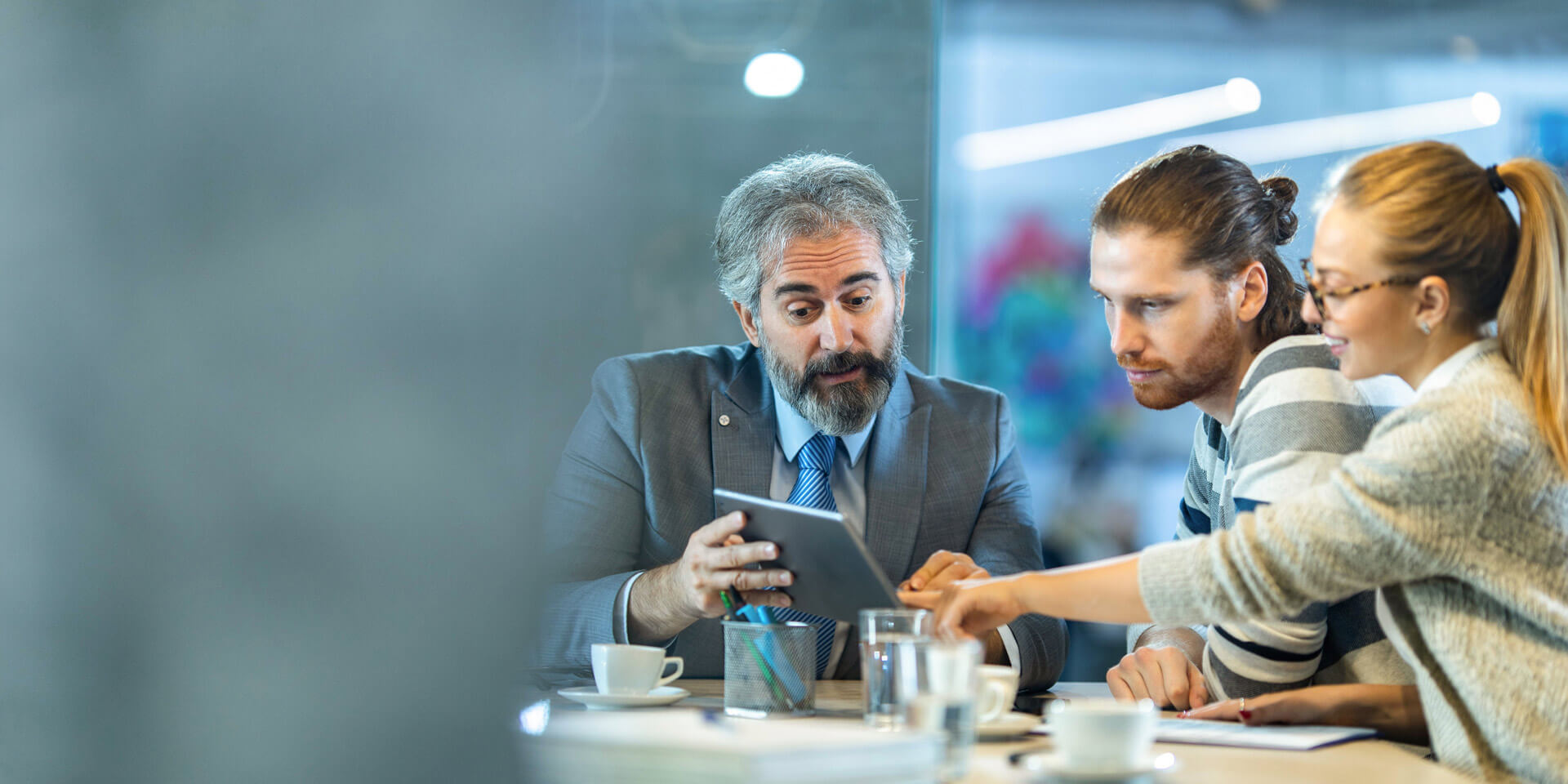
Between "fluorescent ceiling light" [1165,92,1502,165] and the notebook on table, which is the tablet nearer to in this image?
the notebook on table

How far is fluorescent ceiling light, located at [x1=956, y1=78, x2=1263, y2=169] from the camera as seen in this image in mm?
3332

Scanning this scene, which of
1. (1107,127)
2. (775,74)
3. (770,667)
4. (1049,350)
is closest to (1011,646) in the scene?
(770,667)

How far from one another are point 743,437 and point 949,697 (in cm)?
91

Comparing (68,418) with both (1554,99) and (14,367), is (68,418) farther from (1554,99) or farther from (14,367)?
(1554,99)

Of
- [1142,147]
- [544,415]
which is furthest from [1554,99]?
[544,415]

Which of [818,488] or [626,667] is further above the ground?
[818,488]

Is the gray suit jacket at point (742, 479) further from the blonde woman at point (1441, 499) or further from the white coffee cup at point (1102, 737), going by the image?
the white coffee cup at point (1102, 737)

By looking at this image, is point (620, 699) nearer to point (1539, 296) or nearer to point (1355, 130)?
point (1539, 296)

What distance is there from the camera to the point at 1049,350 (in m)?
3.30

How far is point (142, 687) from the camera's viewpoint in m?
0.24

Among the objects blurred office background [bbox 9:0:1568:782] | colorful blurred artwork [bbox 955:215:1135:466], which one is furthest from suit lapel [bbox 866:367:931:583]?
colorful blurred artwork [bbox 955:215:1135:466]

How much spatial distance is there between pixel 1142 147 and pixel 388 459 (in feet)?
11.3

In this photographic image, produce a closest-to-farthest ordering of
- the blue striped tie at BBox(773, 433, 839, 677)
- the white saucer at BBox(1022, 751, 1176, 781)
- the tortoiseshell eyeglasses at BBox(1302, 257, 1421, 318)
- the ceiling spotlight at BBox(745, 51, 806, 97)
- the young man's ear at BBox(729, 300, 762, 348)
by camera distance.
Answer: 1. the white saucer at BBox(1022, 751, 1176, 781)
2. the tortoiseshell eyeglasses at BBox(1302, 257, 1421, 318)
3. the blue striped tie at BBox(773, 433, 839, 677)
4. the young man's ear at BBox(729, 300, 762, 348)
5. the ceiling spotlight at BBox(745, 51, 806, 97)

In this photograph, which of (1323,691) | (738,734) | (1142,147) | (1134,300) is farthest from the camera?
(1142,147)
